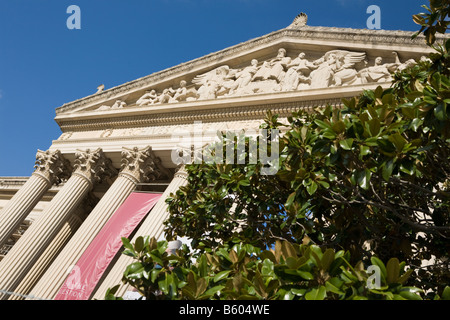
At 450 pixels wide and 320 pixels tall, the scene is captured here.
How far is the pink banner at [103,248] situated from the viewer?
1042 centimetres

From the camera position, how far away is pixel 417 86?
4.34 m

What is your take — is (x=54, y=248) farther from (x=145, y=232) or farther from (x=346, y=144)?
(x=346, y=144)

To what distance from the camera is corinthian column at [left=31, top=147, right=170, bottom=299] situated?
1126cm

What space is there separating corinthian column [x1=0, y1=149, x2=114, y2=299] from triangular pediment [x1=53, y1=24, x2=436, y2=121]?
8.84 ft

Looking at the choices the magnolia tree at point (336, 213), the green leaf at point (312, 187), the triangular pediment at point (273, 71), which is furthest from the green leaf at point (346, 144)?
the triangular pediment at point (273, 71)

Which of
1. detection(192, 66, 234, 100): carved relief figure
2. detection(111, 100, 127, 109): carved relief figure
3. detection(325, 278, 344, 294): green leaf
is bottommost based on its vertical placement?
detection(325, 278, 344, 294): green leaf

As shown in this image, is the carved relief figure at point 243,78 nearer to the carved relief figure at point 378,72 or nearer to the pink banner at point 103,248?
the carved relief figure at point 378,72

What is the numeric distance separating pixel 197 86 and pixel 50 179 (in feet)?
25.7

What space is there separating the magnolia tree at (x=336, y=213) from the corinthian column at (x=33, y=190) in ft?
34.9

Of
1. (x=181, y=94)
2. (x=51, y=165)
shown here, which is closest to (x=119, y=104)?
(x=181, y=94)

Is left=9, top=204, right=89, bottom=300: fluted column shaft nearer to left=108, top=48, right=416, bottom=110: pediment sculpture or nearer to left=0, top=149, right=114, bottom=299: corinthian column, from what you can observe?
left=0, top=149, right=114, bottom=299: corinthian column

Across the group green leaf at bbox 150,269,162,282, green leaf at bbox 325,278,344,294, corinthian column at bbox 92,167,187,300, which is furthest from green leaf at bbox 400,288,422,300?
corinthian column at bbox 92,167,187,300

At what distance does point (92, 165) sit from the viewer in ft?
49.0
